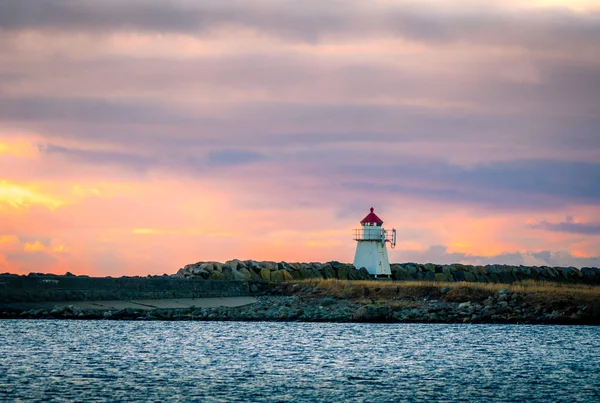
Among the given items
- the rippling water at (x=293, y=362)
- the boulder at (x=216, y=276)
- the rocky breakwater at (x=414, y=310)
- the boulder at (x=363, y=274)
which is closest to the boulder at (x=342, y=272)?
the boulder at (x=363, y=274)

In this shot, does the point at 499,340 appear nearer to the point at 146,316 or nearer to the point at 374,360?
the point at 374,360

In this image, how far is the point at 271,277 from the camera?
53344mm

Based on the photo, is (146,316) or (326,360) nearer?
(326,360)

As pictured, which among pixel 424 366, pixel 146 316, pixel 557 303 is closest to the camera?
pixel 424 366

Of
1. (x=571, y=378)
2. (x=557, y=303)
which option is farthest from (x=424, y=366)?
(x=557, y=303)

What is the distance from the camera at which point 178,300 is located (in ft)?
147

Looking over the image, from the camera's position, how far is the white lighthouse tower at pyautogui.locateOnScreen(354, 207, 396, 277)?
55.4 meters

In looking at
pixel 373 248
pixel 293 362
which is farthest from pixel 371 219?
pixel 293 362

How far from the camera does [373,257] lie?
56.4 meters

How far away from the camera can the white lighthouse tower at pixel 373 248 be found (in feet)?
182

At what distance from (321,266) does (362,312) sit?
17.5 m

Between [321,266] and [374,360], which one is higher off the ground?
[321,266]

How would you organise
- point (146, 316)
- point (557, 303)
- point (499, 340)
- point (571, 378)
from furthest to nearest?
point (557, 303) → point (146, 316) → point (499, 340) → point (571, 378)

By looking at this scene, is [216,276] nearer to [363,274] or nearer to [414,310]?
[363,274]
